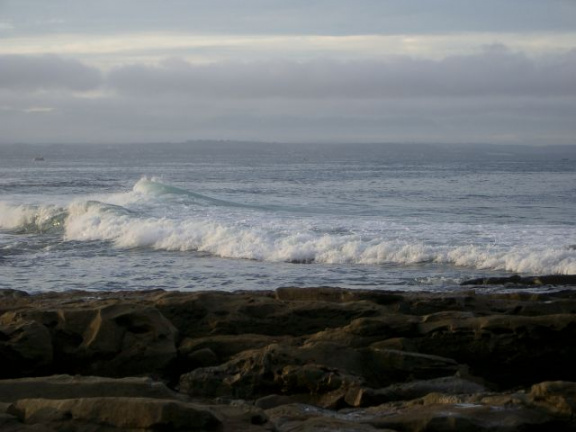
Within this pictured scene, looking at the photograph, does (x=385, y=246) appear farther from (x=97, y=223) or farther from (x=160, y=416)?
(x=160, y=416)

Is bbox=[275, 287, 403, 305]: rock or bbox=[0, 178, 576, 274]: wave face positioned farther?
bbox=[0, 178, 576, 274]: wave face

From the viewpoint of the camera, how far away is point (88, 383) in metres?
7.36

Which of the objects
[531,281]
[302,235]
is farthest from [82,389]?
[302,235]

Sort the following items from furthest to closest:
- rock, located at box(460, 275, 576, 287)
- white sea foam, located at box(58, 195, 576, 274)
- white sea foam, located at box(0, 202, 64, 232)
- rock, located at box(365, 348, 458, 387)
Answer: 1. white sea foam, located at box(0, 202, 64, 232)
2. white sea foam, located at box(58, 195, 576, 274)
3. rock, located at box(460, 275, 576, 287)
4. rock, located at box(365, 348, 458, 387)

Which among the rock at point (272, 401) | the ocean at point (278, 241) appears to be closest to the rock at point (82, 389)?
the rock at point (272, 401)

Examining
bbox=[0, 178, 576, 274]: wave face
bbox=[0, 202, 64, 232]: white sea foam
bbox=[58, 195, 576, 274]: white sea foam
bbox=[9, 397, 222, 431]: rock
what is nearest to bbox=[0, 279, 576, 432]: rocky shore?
bbox=[9, 397, 222, 431]: rock

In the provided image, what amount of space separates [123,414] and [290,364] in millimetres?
2652

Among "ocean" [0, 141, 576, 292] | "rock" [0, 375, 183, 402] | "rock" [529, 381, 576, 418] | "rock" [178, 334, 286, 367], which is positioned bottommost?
"ocean" [0, 141, 576, 292]

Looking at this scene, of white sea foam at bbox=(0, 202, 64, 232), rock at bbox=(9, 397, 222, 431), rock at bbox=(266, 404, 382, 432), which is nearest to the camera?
rock at bbox=(9, 397, 222, 431)

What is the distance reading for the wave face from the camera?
2114cm

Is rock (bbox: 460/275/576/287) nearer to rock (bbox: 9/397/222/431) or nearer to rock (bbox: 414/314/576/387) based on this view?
rock (bbox: 414/314/576/387)

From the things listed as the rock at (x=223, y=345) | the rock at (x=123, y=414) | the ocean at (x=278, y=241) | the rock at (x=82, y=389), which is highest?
the rock at (x=123, y=414)

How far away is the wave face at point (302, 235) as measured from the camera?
21.1 metres

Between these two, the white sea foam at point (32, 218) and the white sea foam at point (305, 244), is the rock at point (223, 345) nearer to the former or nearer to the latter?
the white sea foam at point (305, 244)
